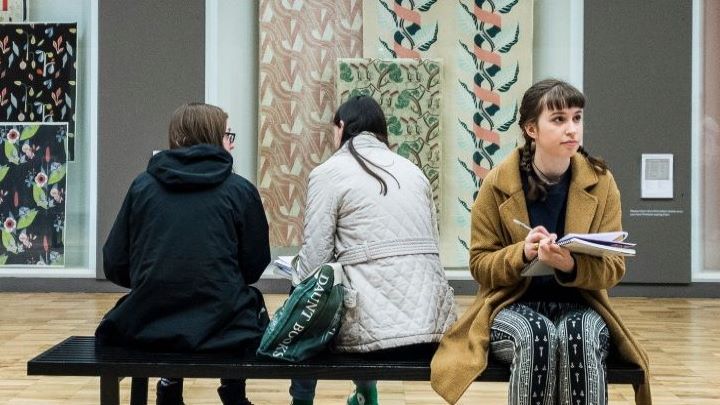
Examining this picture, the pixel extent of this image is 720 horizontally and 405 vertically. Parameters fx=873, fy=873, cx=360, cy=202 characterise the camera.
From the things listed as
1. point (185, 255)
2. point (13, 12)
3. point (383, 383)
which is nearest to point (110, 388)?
point (185, 255)

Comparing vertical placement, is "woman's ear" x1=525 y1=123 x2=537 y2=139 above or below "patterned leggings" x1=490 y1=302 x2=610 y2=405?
above

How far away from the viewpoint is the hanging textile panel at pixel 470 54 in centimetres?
734

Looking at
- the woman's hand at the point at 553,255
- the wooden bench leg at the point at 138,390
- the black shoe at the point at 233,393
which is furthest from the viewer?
the black shoe at the point at 233,393

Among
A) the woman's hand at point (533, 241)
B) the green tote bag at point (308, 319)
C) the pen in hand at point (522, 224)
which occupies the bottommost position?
the green tote bag at point (308, 319)

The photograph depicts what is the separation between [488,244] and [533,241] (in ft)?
0.89

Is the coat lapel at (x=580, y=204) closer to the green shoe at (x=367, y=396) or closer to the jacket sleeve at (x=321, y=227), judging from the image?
the jacket sleeve at (x=321, y=227)

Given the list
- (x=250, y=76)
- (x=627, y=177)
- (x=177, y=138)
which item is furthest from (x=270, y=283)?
(x=177, y=138)

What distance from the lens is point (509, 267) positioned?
9.00ft

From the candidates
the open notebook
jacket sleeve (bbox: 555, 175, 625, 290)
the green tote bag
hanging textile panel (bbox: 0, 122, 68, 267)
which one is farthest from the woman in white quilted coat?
hanging textile panel (bbox: 0, 122, 68, 267)

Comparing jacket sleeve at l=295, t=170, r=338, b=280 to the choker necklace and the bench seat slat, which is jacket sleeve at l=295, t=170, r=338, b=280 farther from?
the choker necklace

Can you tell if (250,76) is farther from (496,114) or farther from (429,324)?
(429,324)

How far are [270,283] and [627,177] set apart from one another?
3174mm

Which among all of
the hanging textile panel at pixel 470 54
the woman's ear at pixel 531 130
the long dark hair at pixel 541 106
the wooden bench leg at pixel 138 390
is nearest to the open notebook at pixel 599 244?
the long dark hair at pixel 541 106

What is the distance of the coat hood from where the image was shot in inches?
117
